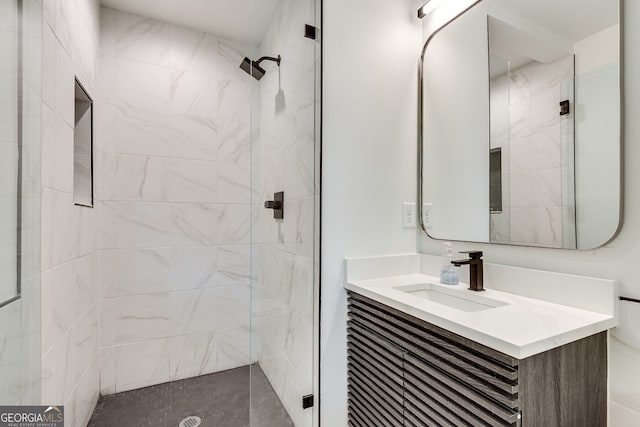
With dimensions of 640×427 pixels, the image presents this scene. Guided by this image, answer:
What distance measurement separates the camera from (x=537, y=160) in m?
1.12

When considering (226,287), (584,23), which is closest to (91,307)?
(226,287)

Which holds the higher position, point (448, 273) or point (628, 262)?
point (628, 262)

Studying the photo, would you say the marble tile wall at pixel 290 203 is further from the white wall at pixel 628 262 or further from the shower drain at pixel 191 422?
the white wall at pixel 628 262

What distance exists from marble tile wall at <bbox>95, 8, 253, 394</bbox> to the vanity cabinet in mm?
1434

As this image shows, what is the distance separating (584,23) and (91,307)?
263 centimetres

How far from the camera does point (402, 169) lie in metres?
1.50

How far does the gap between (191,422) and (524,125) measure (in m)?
2.19

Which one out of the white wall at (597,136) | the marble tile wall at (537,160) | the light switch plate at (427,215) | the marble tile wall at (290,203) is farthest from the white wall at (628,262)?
the marble tile wall at (290,203)

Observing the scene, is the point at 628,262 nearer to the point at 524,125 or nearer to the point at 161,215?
the point at 524,125

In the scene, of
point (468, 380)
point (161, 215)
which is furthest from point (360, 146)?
point (161, 215)

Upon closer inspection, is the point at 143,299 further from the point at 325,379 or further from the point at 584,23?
the point at 584,23

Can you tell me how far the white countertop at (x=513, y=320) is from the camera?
29.6 inches

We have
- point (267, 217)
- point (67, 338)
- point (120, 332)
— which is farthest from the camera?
point (120, 332)

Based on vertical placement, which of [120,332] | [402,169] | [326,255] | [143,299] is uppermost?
[402,169]
